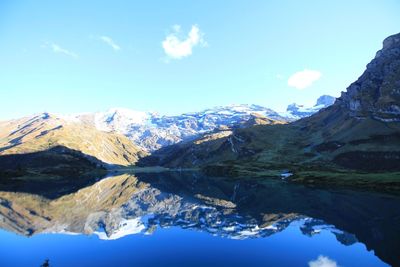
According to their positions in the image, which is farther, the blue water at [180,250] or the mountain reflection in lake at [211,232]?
the mountain reflection in lake at [211,232]

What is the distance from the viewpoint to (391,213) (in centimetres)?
7875

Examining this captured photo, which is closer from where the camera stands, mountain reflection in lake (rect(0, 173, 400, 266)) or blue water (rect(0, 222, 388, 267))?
blue water (rect(0, 222, 388, 267))

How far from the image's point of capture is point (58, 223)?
273 feet

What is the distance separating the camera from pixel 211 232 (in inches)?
2670

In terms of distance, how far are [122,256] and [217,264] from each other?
1555 cm

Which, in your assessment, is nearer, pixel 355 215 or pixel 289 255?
pixel 289 255

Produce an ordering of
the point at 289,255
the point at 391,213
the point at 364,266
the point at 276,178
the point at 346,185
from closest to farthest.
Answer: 1. the point at 364,266
2. the point at 289,255
3. the point at 391,213
4. the point at 346,185
5. the point at 276,178

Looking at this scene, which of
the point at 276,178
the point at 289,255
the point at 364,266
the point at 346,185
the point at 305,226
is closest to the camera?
the point at 364,266

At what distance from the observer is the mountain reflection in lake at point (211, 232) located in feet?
162

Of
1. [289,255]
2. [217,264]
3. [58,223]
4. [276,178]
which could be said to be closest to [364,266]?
[289,255]

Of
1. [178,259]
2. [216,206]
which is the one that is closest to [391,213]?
[216,206]

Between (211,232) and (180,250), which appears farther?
(211,232)

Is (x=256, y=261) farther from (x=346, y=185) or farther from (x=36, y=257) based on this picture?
(x=346, y=185)

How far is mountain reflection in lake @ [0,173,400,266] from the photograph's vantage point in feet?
162
